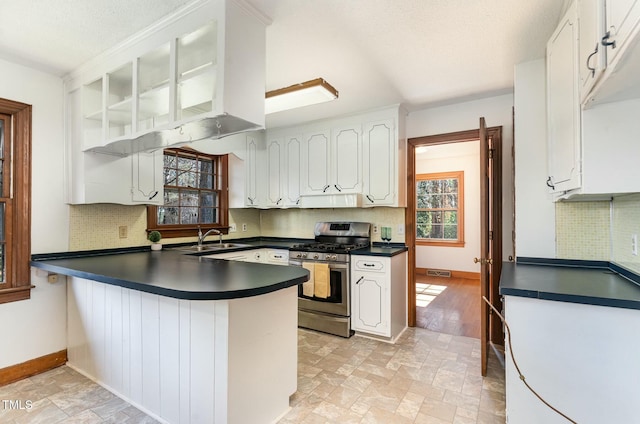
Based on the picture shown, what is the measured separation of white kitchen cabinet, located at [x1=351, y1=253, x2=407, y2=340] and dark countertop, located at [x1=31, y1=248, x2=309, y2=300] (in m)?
1.36

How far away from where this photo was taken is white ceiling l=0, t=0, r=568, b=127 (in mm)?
1784

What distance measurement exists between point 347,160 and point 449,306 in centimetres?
253

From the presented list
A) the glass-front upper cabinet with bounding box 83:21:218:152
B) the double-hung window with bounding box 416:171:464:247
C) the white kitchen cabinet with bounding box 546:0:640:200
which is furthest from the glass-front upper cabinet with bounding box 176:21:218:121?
the double-hung window with bounding box 416:171:464:247

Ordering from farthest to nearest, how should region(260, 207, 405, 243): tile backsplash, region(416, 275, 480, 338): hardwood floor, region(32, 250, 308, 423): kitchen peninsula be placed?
region(260, 207, 405, 243): tile backsplash
region(416, 275, 480, 338): hardwood floor
region(32, 250, 308, 423): kitchen peninsula

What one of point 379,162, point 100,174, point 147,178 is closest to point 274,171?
point 379,162

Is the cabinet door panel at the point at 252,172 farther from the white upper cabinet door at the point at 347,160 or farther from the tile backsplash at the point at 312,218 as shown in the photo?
the white upper cabinet door at the point at 347,160

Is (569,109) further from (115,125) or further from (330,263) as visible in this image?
(115,125)

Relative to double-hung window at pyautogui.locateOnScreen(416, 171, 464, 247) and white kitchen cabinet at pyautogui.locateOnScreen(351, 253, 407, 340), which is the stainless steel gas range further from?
double-hung window at pyautogui.locateOnScreen(416, 171, 464, 247)

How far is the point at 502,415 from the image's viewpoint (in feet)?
6.51

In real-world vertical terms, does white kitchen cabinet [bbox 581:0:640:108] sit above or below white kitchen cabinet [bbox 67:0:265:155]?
below

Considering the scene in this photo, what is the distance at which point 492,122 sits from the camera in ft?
10.5

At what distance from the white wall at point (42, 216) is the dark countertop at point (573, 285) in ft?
11.1

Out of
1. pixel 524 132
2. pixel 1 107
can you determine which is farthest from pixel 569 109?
pixel 1 107

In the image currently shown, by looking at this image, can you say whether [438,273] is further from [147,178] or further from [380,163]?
[147,178]
